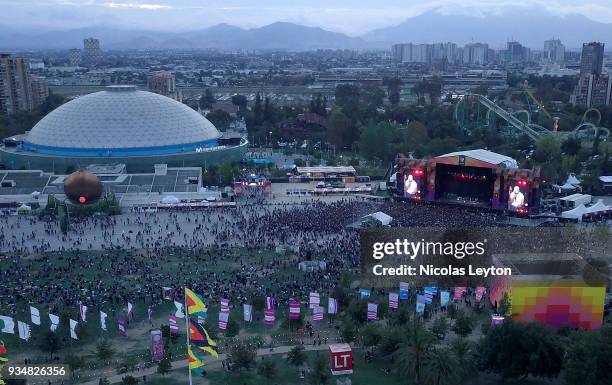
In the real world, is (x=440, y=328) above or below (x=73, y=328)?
below

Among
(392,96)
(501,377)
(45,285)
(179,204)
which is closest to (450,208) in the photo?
(179,204)

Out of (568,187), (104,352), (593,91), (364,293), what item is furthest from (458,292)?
(593,91)

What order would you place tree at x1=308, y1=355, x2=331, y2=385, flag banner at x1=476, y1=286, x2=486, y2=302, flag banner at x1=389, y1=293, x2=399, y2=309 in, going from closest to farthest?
tree at x1=308, y1=355, x2=331, y2=385
flag banner at x1=389, y1=293, x2=399, y2=309
flag banner at x1=476, y1=286, x2=486, y2=302

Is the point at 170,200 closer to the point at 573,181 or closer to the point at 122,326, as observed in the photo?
the point at 122,326

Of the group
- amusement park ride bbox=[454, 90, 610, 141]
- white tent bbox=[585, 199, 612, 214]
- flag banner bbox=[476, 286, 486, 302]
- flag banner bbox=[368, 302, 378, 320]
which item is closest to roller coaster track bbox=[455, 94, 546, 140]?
amusement park ride bbox=[454, 90, 610, 141]

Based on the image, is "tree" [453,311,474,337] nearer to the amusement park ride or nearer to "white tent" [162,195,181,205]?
"white tent" [162,195,181,205]

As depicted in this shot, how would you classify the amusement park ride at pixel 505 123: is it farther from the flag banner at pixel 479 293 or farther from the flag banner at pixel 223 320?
the flag banner at pixel 223 320
